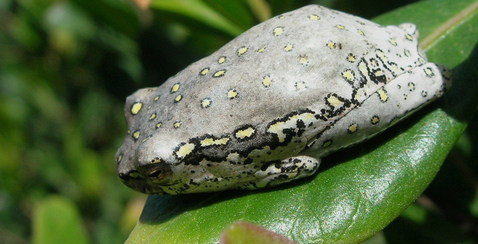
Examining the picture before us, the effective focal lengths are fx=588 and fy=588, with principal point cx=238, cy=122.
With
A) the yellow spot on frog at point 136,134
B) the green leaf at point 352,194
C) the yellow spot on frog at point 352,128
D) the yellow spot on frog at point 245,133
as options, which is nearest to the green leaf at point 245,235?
the green leaf at point 352,194

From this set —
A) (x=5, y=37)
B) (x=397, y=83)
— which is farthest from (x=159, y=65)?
(x=5, y=37)

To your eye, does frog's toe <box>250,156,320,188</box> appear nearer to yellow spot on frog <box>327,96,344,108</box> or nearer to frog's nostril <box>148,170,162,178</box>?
yellow spot on frog <box>327,96,344,108</box>

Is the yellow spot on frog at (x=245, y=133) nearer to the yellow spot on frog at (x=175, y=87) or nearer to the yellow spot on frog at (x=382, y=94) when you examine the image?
the yellow spot on frog at (x=175, y=87)

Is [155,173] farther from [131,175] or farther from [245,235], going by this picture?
[245,235]

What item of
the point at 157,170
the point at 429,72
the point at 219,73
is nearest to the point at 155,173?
the point at 157,170

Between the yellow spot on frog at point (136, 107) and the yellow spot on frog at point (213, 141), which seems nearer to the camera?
the yellow spot on frog at point (213, 141)

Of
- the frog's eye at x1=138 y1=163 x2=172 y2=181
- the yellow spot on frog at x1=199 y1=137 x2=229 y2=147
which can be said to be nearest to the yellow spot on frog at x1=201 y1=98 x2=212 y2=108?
the yellow spot on frog at x1=199 y1=137 x2=229 y2=147

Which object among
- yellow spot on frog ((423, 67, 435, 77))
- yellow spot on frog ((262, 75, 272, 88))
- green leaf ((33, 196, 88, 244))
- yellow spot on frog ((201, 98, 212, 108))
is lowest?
green leaf ((33, 196, 88, 244))
